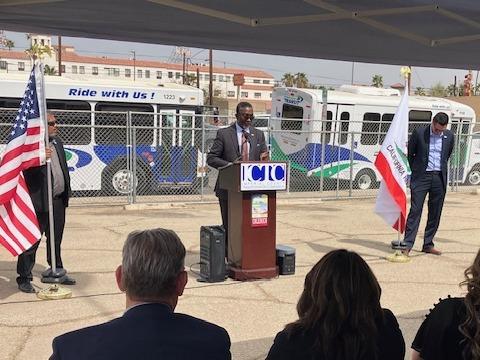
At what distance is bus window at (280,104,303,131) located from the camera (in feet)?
57.3

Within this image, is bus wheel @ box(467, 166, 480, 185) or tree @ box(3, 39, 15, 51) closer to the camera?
bus wheel @ box(467, 166, 480, 185)

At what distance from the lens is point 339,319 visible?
1.97 meters

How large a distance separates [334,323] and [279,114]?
16706 millimetres

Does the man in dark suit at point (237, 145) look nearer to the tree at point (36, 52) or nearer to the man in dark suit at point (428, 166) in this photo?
the tree at point (36, 52)

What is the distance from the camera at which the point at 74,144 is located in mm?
13328

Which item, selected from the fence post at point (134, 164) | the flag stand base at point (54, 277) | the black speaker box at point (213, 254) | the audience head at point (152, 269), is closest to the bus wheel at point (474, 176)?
the fence post at point (134, 164)

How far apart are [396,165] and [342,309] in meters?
5.85

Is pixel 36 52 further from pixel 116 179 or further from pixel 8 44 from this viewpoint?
pixel 8 44

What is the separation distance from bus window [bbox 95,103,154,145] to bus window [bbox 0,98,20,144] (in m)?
1.87

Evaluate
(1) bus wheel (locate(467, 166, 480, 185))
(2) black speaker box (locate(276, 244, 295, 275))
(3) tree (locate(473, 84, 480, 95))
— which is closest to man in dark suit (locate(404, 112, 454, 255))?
(2) black speaker box (locate(276, 244, 295, 275))

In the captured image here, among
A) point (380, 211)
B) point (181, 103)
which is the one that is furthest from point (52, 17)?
point (181, 103)

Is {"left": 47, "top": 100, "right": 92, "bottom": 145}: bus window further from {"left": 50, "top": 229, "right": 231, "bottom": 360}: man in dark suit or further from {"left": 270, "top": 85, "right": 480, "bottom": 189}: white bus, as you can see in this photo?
{"left": 50, "top": 229, "right": 231, "bottom": 360}: man in dark suit

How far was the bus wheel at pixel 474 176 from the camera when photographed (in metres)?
18.6

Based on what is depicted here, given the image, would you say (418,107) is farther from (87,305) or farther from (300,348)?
(300,348)
